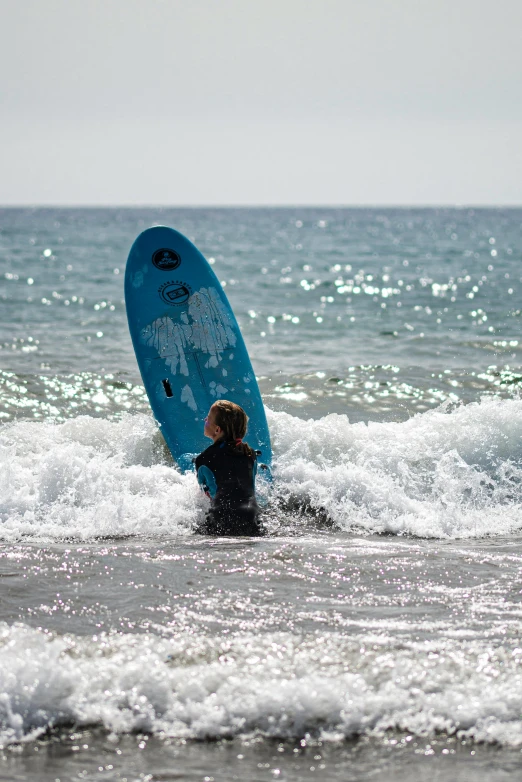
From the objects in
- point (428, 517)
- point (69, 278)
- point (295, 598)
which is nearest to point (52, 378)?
point (428, 517)

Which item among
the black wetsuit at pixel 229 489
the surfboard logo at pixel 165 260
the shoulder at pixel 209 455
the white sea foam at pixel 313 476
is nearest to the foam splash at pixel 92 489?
the white sea foam at pixel 313 476

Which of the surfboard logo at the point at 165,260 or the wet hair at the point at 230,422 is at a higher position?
the surfboard logo at the point at 165,260

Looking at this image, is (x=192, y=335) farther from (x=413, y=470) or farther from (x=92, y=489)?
(x=413, y=470)

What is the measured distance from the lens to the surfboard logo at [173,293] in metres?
8.26

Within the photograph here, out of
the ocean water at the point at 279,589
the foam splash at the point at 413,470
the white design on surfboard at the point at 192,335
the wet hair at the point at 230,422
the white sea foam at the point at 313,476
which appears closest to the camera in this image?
the ocean water at the point at 279,589

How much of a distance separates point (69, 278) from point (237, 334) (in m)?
18.6

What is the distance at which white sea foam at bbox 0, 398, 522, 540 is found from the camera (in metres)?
6.31

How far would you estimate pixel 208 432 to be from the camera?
608 centimetres

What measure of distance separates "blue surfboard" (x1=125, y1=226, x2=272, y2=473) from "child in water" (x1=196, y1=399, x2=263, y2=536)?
1736mm

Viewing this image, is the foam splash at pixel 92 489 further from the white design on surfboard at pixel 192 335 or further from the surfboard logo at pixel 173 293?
the surfboard logo at pixel 173 293

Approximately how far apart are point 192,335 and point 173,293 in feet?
1.48

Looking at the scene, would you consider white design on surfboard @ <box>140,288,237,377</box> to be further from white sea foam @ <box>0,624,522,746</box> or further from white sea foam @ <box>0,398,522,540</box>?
white sea foam @ <box>0,624,522,746</box>

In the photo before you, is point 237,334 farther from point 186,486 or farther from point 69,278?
point 69,278

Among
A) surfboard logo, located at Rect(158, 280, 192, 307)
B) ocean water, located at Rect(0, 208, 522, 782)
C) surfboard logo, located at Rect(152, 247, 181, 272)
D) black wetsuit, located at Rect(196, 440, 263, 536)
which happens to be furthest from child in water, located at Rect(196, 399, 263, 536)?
surfboard logo, located at Rect(152, 247, 181, 272)
